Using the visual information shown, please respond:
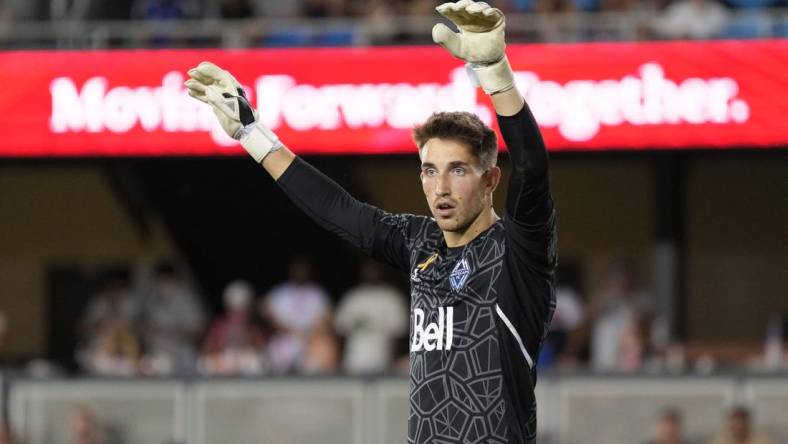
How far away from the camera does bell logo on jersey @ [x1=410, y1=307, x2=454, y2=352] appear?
4.53 meters

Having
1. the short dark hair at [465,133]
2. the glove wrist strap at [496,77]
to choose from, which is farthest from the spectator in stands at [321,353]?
the glove wrist strap at [496,77]

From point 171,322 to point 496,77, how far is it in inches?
389

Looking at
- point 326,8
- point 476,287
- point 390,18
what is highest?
point 326,8

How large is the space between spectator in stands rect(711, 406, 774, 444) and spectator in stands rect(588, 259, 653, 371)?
1.03 meters

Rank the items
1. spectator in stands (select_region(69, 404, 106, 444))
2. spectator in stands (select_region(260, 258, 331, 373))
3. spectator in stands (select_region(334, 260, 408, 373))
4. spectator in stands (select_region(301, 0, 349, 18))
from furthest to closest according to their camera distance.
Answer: spectator in stands (select_region(301, 0, 349, 18)) < spectator in stands (select_region(260, 258, 331, 373)) < spectator in stands (select_region(334, 260, 408, 373)) < spectator in stands (select_region(69, 404, 106, 444))

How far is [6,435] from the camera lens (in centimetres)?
1216

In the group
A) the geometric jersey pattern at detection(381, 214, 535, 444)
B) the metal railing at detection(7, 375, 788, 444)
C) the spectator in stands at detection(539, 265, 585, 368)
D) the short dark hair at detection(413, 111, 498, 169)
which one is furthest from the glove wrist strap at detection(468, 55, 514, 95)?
the spectator in stands at detection(539, 265, 585, 368)

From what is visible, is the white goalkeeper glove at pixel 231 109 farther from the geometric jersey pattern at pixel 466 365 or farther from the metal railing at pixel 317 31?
the metal railing at pixel 317 31

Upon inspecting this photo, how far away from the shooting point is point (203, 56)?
44.9 ft

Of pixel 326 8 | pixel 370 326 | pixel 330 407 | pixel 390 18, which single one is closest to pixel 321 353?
pixel 370 326

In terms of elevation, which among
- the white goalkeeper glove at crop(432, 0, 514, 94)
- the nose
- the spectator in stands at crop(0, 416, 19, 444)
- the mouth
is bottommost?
the spectator in stands at crop(0, 416, 19, 444)

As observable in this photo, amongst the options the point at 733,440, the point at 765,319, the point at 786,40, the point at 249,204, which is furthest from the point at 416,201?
the point at 733,440

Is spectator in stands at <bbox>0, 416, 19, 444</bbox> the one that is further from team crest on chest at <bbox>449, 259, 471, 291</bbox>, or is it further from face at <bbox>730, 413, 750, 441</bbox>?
team crest on chest at <bbox>449, 259, 471, 291</bbox>

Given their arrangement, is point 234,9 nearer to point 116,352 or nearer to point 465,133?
point 116,352
